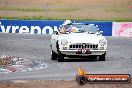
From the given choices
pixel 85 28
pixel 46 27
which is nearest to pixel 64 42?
pixel 85 28

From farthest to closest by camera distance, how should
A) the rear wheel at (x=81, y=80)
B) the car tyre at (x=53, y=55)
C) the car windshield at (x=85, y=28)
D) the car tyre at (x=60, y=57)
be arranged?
the car tyre at (x=53, y=55) < the car windshield at (x=85, y=28) < the car tyre at (x=60, y=57) < the rear wheel at (x=81, y=80)

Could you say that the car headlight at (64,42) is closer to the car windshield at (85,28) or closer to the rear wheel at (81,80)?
the car windshield at (85,28)

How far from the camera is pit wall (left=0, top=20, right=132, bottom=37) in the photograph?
37688 mm

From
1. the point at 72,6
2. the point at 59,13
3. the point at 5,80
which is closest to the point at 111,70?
the point at 5,80

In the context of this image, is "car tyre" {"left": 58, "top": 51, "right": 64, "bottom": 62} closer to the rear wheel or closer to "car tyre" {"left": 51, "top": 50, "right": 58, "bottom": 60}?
"car tyre" {"left": 51, "top": 50, "right": 58, "bottom": 60}

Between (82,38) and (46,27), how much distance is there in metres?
18.2

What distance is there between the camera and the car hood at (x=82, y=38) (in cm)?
2047

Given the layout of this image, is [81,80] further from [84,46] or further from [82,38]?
[82,38]

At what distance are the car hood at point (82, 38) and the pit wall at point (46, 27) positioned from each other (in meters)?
16.4

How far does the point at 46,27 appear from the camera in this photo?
127 feet

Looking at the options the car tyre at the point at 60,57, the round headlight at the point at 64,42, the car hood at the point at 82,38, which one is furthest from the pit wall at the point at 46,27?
the round headlight at the point at 64,42

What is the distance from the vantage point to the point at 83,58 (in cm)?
2217

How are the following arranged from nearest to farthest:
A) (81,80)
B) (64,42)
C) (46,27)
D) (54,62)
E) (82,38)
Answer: (81,80), (64,42), (82,38), (54,62), (46,27)

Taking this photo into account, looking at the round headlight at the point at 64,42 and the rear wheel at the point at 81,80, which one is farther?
the round headlight at the point at 64,42
